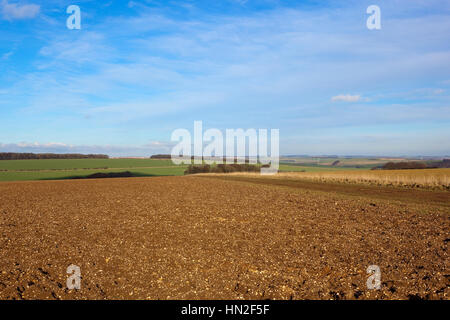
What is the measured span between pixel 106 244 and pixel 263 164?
87703mm

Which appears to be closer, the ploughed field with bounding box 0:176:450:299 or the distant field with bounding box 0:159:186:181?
the ploughed field with bounding box 0:176:450:299

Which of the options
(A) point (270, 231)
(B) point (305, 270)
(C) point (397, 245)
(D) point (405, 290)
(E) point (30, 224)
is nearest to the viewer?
(D) point (405, 290)

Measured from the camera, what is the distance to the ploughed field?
24.5ft

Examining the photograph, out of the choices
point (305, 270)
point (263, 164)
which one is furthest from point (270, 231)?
point (263, 164)

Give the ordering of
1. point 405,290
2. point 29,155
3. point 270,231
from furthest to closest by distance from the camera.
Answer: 1. point 29,155
2. point 270,231
3. point 405,290

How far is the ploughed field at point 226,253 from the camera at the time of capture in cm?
747

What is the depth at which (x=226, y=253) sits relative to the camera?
10039mm

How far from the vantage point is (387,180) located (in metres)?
37.8

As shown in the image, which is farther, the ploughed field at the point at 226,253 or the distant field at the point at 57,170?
the distant field at the point at 57,170

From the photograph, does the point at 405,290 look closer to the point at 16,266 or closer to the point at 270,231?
the point at 270,231

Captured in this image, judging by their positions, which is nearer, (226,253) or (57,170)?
(226,253)
